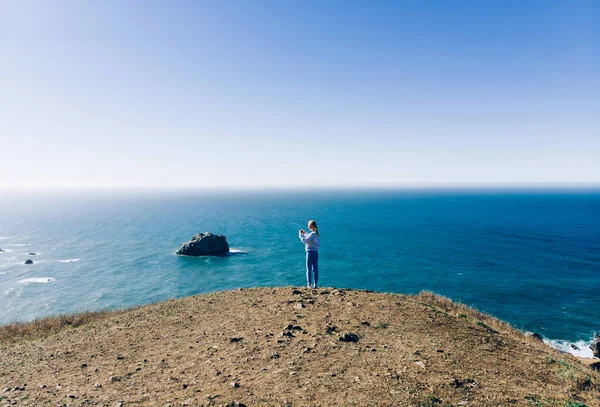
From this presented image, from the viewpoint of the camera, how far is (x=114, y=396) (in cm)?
778

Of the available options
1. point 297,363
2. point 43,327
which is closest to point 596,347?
point 297,363

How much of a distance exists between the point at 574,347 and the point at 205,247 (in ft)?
218

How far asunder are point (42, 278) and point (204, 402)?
71.9 m

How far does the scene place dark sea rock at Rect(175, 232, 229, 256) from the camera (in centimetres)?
7331

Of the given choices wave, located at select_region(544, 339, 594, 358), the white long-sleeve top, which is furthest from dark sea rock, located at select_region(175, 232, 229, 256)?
the white long-sleeve top

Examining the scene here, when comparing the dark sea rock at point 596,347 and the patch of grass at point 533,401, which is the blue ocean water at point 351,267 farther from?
the patch of grass at point 533,401

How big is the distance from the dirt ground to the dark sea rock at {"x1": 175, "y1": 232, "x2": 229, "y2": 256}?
60542 mm

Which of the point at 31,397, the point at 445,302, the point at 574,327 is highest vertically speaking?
the point at 31,397

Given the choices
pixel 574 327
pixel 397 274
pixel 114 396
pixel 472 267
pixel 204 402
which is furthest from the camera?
pixel 472 267

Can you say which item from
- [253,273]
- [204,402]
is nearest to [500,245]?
[253,273]

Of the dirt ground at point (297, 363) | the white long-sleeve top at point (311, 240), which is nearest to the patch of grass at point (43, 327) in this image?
the dirt ground at point (297, 363)

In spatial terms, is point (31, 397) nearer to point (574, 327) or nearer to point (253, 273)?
point (574, 327)

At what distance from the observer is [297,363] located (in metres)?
8.66

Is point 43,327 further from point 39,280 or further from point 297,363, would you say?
point 39,280
